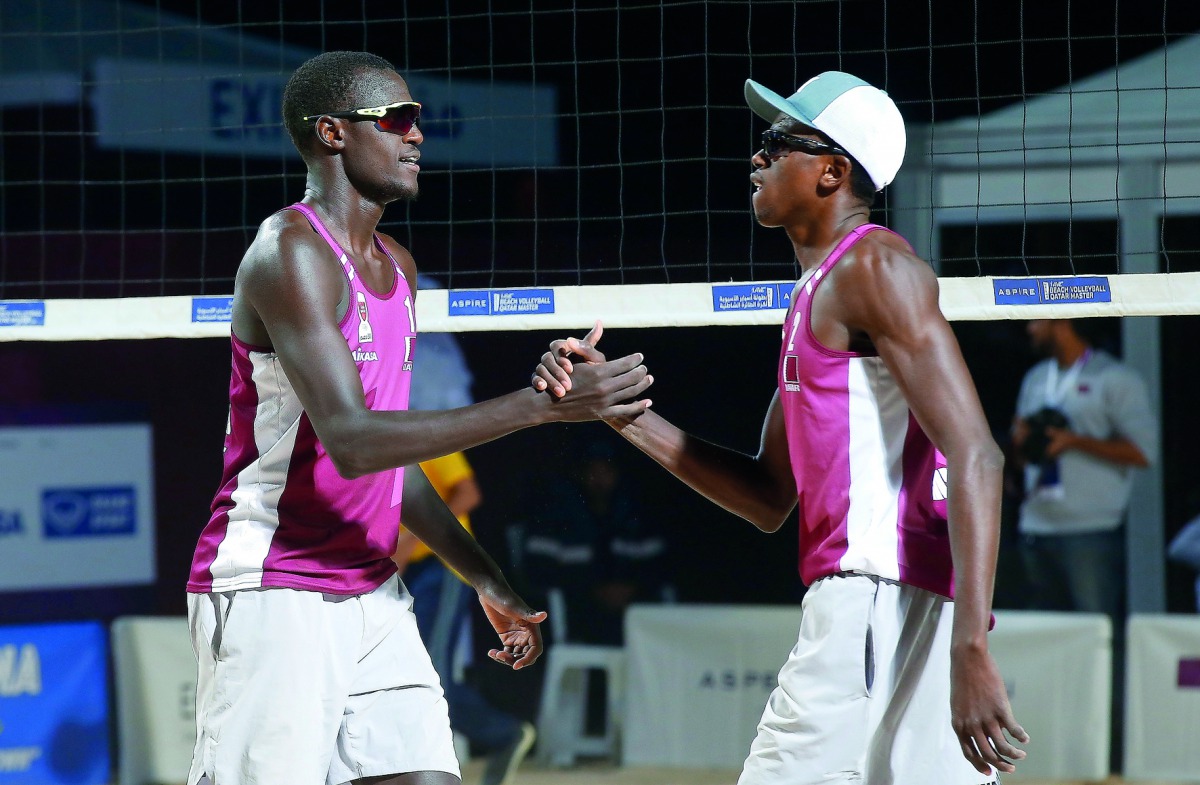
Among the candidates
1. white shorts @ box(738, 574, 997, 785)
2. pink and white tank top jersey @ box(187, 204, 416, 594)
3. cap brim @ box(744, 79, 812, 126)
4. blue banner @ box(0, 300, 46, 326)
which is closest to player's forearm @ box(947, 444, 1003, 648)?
white shorts @ box(738, 574, 997, 785)

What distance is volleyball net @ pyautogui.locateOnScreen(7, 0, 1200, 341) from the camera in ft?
23.0

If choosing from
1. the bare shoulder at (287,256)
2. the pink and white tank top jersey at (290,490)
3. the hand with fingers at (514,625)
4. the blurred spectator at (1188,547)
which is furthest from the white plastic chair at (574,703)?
the bare shoulder at (287,256)

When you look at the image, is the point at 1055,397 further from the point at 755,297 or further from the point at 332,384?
the point at 332,384

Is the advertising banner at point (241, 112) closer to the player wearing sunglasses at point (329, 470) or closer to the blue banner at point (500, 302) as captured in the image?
the blue banner at point (500, 302)

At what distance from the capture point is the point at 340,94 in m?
2.88

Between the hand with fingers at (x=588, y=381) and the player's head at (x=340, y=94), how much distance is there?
588 mm

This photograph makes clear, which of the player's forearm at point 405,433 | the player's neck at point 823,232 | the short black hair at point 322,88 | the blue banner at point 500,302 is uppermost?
the short black hair at point 322,88

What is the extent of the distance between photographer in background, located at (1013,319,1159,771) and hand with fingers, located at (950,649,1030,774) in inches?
168

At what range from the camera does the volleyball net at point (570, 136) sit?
700cm

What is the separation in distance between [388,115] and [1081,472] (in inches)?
179

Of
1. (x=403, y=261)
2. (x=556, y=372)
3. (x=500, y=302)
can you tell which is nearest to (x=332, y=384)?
(x=556, y=372)

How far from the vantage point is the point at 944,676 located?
8.59ft

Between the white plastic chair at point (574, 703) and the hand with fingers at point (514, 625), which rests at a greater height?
the hand with fingers at point (514, 625)

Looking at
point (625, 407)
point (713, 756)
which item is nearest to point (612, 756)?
point (713, 756)
